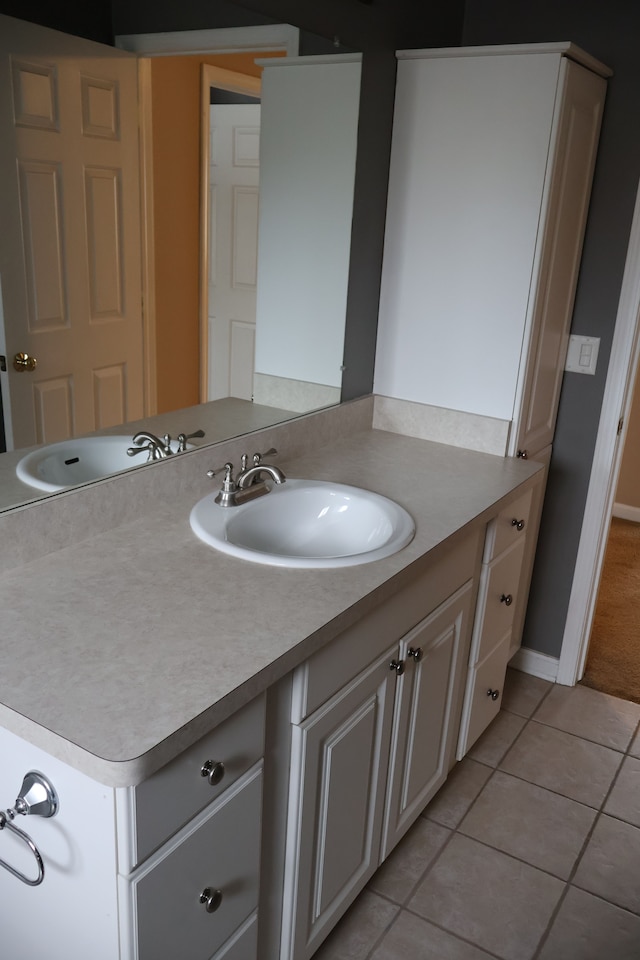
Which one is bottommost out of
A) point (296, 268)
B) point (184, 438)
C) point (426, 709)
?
Result: point (426, 709)

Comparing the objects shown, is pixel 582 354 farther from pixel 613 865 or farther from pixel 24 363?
pixel 24 363

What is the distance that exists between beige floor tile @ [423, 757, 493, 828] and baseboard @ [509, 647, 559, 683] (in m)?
0.57

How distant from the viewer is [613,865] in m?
2.04

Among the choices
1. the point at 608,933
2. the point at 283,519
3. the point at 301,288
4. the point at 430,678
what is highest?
the point at 301,288

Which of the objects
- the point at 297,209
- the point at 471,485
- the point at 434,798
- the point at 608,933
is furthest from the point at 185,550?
the point at 608,933

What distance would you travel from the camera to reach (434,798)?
2238 millimetres

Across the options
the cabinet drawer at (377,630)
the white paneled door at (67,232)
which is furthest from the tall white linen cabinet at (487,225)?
the white paneled door at (67,232)

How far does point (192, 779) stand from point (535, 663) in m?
1.98

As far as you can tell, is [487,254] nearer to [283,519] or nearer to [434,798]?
[283,519]

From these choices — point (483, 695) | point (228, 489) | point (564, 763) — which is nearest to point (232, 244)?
point (228, 489)

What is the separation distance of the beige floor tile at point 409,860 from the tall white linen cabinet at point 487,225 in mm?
1031

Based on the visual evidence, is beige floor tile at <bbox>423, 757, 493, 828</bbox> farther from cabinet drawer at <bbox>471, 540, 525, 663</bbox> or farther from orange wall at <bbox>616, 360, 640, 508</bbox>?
orange wall at <bbox>616, 360, 640, 508</bbox>

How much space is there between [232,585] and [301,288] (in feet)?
3.20

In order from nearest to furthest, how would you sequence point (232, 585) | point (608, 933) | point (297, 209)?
1. point (232, 585)
2. point (608, 933)
3. point (297, 209)
